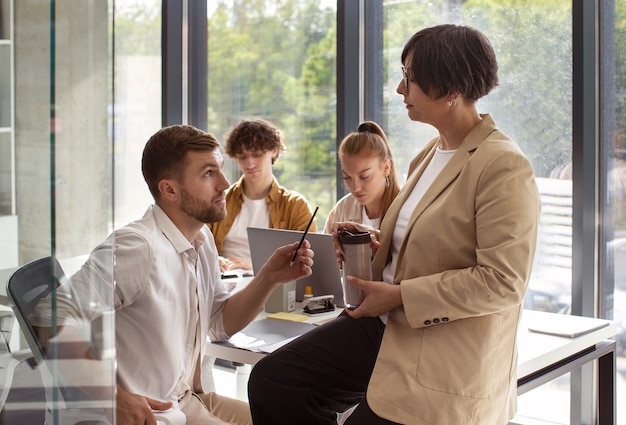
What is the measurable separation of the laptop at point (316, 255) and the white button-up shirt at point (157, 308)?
59cm

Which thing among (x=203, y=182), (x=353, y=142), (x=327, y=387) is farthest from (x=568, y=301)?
(x=203, y=182)

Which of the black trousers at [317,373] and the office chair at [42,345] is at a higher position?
the office chair at [42,345]

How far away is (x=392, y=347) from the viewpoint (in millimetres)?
1809

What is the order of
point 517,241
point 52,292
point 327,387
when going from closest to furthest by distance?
point 52,292 → point 517,241 → point 327,387

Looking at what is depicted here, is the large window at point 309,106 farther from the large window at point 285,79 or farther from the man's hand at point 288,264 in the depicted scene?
the man's hand at point 288,264

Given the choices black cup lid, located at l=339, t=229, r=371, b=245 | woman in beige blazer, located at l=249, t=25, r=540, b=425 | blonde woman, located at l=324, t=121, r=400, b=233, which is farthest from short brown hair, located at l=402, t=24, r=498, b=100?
blonde woman, located at l=324, t=121, r=400, b=233

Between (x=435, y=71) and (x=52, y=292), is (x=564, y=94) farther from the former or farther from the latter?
(x=52, y=292)

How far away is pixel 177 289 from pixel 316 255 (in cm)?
76

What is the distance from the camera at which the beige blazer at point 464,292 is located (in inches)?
Result: 65.2

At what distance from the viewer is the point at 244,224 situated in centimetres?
404

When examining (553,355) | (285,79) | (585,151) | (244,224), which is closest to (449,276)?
(553,355)

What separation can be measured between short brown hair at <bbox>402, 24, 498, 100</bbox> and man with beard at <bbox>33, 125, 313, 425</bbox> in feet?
2.01

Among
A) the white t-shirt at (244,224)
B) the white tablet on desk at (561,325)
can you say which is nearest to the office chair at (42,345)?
the white tablet on desk at (561,325)

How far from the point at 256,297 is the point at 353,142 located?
1.41 meters
